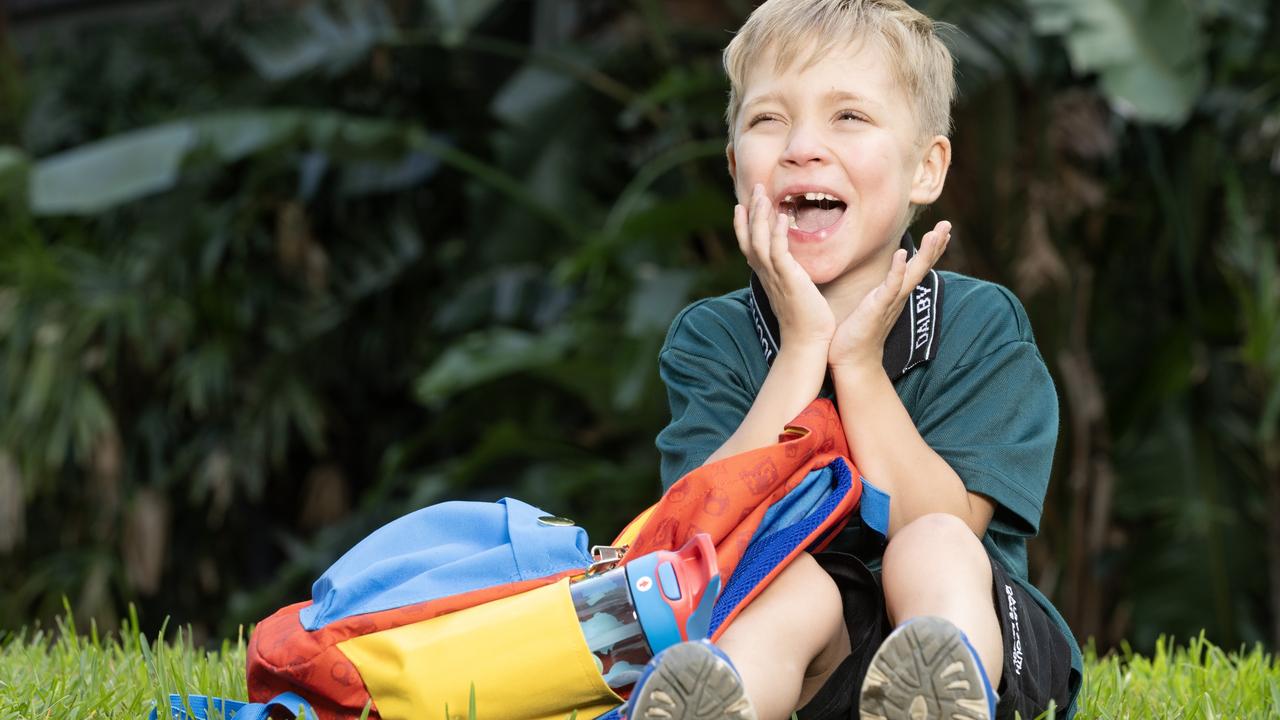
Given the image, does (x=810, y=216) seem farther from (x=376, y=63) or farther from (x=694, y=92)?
(x=376, y=63)

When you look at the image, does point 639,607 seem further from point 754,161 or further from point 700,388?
point 754,161

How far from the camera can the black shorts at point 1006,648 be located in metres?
1.96

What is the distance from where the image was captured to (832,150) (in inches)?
88.0

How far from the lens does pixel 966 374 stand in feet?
7.32

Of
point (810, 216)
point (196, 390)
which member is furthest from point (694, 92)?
point (810, 216)

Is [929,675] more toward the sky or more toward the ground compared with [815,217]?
more toward the ground

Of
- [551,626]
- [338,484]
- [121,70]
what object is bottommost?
[338,484]

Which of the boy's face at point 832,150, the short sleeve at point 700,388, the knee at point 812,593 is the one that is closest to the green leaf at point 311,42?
the short sleeve at point 700,388

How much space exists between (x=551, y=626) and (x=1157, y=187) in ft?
15.2

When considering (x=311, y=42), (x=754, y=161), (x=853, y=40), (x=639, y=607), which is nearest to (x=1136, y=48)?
(x=853, y=40)

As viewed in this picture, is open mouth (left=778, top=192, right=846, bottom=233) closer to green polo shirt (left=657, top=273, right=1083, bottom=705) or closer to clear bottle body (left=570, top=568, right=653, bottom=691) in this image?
green polo shirt (left=657, top=273, right=1083, bottom=705)

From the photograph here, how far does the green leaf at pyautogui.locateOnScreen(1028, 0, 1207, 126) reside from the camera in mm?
4762

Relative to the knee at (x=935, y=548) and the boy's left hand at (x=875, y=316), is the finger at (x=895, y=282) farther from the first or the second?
the knee at (x=935, y=548)

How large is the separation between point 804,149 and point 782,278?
20 cm
